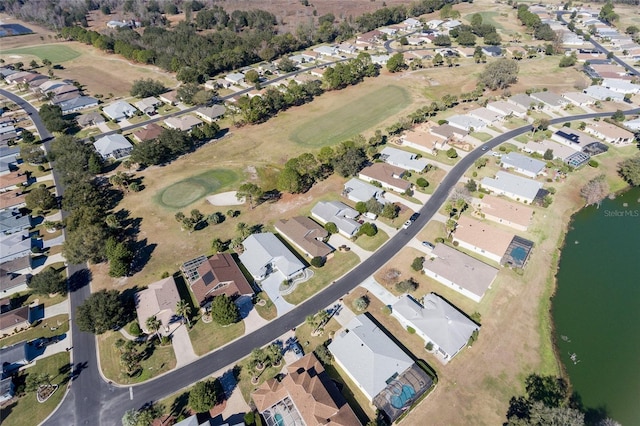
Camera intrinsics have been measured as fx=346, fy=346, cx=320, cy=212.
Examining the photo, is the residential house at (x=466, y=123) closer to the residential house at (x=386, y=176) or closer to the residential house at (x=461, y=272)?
the residential house at (x=386, y=176)

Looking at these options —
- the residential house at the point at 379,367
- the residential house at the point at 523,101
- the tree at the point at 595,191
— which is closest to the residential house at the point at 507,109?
the residential house at the point at 523,101

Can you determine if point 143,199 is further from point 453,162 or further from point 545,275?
point 545,275

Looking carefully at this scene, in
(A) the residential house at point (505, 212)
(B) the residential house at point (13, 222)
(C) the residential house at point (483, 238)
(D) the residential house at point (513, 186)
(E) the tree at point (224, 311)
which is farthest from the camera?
(D) the residential house at point (513, 186)

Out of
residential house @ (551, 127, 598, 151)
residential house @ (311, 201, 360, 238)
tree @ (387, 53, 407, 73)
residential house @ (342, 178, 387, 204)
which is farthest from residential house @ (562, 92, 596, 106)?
residential house @ (311, 201, 360, 238)

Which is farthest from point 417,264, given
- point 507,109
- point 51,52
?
point 51,52

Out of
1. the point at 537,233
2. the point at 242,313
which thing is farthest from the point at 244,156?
the point at 537,233

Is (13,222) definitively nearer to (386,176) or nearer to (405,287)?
(405,287)
